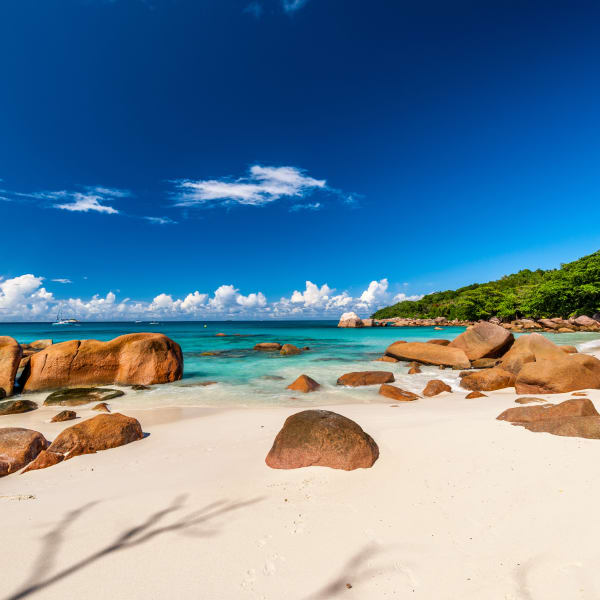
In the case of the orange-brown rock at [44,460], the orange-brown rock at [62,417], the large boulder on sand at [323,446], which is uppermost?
the large boulder on sand at [323,446]

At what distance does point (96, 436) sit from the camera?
4762 mm

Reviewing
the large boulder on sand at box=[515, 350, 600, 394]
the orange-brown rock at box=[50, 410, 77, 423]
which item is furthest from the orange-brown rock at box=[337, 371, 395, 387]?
the orange-brown rock at box=[50, 410, 77, 423]

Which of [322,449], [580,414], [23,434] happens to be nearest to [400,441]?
[322,449]

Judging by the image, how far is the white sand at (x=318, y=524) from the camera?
6.76ft

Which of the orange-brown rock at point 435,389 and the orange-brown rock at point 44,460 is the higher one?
the orange-brown rock at point 44,460

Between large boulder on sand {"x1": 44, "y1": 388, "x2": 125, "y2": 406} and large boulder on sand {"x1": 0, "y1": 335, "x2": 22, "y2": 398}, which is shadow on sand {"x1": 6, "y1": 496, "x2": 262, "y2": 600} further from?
large boulder on sand {"x1": 0, "y1": 335, "x2": 22, "y2": 398}

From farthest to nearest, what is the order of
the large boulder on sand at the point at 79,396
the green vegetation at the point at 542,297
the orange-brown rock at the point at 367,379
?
the green vegetation at the point at 542,297 < the orange-brown rock at the point at 367,379 < the large boulder on sand at the point at 79,396

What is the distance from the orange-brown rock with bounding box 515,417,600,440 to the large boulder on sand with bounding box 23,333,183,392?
35.0 ft

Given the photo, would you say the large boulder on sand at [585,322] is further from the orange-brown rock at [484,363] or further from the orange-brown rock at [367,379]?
the orange-brown rock at [367,379]

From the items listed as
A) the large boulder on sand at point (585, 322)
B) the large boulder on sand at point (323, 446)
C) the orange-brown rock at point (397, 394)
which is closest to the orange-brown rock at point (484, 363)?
the orange-brown rock at point (397, 394)

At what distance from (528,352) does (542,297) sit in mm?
41967

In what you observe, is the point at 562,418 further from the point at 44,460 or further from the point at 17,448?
the point at 17,448

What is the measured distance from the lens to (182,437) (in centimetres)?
548

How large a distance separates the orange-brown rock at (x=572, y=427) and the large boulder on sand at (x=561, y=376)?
4.35 metres
